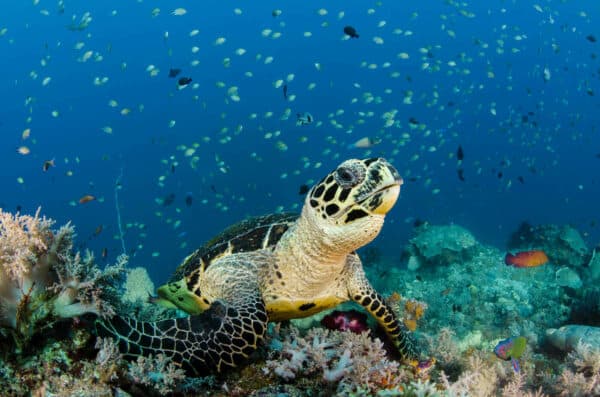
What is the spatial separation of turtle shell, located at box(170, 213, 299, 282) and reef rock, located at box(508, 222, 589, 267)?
34.1ft

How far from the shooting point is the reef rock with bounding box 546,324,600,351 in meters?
3.88

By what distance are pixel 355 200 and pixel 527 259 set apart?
8.09m

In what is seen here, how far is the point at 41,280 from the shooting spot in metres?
2.10

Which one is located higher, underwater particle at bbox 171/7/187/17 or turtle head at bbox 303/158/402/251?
turtle head at bbox 303/158/402/251

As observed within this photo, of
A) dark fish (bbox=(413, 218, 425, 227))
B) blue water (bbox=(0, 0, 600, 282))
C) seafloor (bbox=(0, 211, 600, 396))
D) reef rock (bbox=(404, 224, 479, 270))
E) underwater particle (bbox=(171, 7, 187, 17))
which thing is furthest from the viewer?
blue water (bbox=(0, 0, 600, 282))

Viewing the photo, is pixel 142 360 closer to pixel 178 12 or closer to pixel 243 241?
pixel 243 241

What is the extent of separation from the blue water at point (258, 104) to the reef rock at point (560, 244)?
31641 millimetres

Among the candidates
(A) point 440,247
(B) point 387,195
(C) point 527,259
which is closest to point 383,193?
(B) point 387,195

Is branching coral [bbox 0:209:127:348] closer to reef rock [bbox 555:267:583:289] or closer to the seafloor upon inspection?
A: the seafloor

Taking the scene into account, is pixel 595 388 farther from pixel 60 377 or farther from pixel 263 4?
pixel 263 4

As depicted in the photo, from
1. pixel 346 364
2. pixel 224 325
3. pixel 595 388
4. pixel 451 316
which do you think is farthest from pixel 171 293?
pixel 451 316

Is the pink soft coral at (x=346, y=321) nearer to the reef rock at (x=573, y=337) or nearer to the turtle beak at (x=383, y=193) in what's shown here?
the turtle beak at (x=383, y=193)

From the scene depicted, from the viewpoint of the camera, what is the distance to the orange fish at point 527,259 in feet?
29.4

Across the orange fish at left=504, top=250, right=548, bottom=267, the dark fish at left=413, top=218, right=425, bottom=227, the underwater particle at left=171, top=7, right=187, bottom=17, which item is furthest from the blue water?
the orange fish at left=504, top=250, right=548, bottom=267
